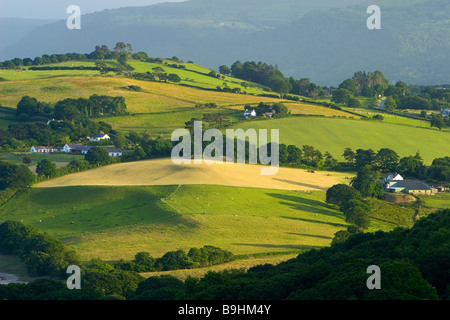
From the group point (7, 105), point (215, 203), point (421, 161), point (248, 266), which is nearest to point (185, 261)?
point (248, 266)

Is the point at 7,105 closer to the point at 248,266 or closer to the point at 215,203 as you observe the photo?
the point at 215,203

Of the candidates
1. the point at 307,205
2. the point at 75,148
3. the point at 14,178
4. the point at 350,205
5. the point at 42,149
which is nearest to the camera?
the point at 350,205

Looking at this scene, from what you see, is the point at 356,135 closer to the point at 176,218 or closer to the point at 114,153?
the point at 114,153

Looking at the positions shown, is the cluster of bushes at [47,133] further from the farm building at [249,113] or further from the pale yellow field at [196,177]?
the farm building at [249,113]

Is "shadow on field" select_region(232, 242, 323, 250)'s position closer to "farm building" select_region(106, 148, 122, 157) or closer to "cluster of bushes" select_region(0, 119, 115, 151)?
"farm building" select_region(106, 148, 122, 157)

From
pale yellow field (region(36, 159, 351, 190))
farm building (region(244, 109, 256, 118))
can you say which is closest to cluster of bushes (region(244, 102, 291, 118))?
farm building (region(244, 109, 256, 118))

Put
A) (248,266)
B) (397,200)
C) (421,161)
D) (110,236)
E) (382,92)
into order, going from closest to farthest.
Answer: (248,266) → (110,236) → (397,200) → (421,161) → (382,92)

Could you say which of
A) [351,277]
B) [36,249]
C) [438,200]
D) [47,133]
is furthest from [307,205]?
[47,133]
